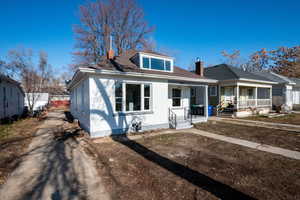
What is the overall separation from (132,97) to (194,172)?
5284 mm

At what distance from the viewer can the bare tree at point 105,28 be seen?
74.0 ft

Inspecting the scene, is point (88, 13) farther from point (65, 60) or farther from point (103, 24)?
point (65, 60)

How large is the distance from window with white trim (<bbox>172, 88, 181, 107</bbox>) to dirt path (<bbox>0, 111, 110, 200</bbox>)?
7.41m

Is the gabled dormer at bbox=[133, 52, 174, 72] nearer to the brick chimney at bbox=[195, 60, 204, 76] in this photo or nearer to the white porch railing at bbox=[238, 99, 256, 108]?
the brick chimney at bbox=[195, 60, 204, 76]

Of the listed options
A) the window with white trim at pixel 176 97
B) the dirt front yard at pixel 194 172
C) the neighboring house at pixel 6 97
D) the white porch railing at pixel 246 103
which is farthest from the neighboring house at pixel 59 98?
the white porch railing at pixel 246 103

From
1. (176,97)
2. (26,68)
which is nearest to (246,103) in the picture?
(176,97)

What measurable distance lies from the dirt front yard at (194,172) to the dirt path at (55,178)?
1.10ft

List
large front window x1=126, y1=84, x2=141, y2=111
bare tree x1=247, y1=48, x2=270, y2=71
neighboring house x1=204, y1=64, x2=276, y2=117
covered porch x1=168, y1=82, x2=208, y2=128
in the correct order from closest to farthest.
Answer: large front window x1=126, y1=84, x2=141, y2=111
covered porch x1=168, y1=82, x2=208, y2=128
neighboring house x1=204, y1=64, x2=276, y2=117
bare tree x1=247, y1=48, x2=270, y2=71

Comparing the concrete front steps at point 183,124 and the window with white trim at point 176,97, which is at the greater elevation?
the window with white trim at point 176,97

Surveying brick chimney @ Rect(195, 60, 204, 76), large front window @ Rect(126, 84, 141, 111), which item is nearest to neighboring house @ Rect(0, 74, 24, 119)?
large front window @ Rect(126, 84, 141, 111)

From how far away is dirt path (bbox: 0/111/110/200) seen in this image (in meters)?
3.04

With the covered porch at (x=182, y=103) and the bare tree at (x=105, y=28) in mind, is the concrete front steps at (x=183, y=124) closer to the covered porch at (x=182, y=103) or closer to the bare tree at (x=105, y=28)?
the covered porch at (x=182, y=103)

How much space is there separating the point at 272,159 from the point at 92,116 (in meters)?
7.21

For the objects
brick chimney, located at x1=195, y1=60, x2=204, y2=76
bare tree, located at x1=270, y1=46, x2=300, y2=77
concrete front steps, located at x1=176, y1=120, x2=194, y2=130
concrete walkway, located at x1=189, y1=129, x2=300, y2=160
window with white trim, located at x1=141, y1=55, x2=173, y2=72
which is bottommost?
concrete walkway, located at x1=189, y1=129, x2=300, y2=160
